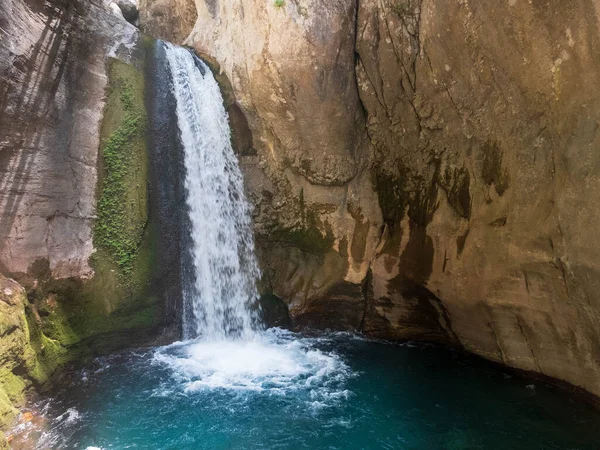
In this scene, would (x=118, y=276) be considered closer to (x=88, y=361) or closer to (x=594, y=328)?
(x=88, y=361)

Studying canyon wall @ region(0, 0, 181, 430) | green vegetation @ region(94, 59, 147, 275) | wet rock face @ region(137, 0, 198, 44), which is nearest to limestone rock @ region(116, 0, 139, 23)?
wet rock face @ region(137, 0, 198, 44)

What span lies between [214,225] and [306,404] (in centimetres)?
428

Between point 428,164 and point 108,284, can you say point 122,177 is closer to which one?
point 108,284

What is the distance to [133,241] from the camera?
27.3 feet

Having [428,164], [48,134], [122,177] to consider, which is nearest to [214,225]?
[122,177]

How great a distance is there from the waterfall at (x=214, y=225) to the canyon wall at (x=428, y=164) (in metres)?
0.40

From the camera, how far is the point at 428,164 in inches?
318

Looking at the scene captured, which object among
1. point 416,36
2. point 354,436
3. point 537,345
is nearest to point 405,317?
point 537,345

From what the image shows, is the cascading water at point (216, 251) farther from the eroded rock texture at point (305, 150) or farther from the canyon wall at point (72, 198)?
the canyon wall at point (72, 198)

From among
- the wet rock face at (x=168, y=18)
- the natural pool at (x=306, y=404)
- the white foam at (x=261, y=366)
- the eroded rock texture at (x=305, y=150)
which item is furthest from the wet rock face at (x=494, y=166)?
the wet rock face at (x=168, y=18)

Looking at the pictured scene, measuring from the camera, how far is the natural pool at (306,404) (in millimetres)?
5891

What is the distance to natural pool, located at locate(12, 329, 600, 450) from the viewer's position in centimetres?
589

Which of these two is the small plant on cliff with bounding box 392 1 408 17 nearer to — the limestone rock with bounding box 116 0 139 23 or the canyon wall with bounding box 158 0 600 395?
the canyon wall with bounding box 158 0 600 395

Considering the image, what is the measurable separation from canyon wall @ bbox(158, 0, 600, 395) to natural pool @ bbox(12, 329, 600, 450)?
0.75 meters
